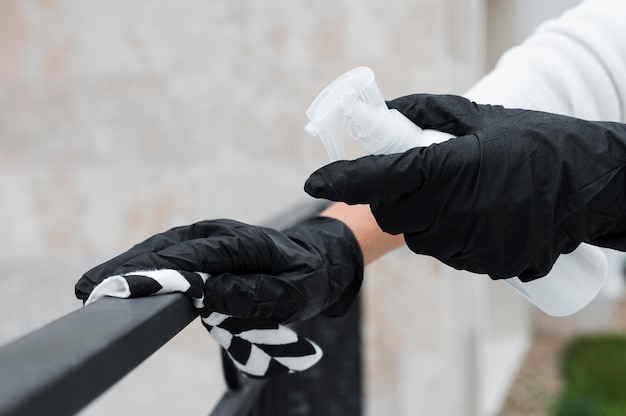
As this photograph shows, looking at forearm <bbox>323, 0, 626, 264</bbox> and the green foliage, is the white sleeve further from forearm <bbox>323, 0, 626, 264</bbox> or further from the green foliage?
the green foliage

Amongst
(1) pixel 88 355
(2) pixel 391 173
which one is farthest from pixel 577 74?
(1) pixel 88 355

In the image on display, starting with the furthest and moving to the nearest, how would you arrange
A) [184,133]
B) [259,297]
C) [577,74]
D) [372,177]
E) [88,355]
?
1. [184,133]
2. [577,74]
3. [259,297]
4. [372,177]
5. [88,355]

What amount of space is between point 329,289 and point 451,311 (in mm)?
1410

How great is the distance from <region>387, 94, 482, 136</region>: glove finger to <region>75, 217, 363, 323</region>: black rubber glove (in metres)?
0.19

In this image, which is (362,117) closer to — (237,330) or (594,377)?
(237,330)

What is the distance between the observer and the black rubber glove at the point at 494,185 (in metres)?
0.68

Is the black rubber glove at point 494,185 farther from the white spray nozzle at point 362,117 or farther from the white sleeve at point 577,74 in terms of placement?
the white sleeve at point 577,74

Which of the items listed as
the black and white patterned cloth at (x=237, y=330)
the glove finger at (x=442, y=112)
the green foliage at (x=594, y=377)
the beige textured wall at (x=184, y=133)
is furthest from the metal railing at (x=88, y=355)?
the green foliage at (x=594, y=377)

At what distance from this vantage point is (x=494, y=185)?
69 cm

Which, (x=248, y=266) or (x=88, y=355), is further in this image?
(x=248, y=266)

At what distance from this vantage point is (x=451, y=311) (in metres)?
2.30

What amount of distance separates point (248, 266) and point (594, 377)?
4086 mm

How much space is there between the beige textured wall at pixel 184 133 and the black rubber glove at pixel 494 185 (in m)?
1.39

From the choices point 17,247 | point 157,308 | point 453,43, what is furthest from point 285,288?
point 17,247
